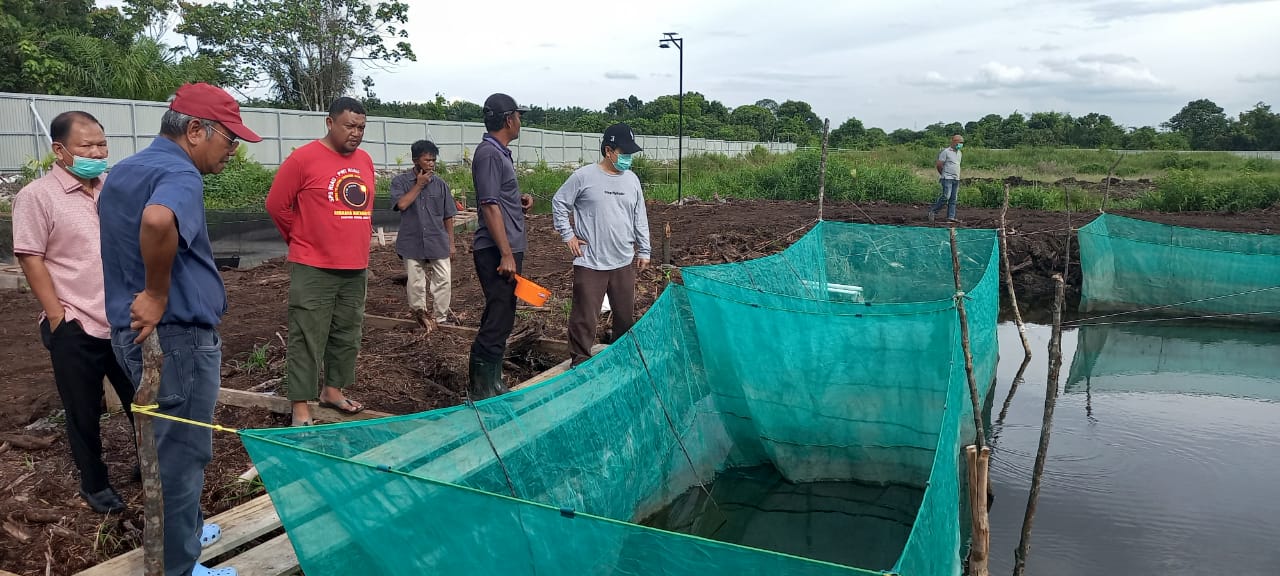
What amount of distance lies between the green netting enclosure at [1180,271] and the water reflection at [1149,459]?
0.45m

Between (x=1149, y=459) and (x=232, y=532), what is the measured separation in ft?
19.6

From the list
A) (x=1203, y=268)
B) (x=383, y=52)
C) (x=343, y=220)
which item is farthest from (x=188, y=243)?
(x=383, y=52)

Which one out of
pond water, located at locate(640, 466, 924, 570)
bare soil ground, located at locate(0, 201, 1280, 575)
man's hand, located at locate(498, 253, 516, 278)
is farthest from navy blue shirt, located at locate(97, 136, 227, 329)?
pond water, located at locate(640, 466, 924, 570)

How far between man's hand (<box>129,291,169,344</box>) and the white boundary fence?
16.8 metres

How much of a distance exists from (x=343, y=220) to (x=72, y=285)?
1.06 meters

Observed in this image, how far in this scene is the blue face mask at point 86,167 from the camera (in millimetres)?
2893

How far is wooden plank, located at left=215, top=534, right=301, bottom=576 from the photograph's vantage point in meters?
2.76

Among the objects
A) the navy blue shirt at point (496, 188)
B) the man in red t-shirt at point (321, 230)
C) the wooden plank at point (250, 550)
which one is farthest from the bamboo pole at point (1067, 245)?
the wooden plank at point (250, 550)

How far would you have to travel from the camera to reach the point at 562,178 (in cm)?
2303

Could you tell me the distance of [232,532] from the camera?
9.55 feet

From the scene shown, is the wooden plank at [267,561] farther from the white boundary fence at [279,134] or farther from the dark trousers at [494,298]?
the white boundary fence at [279,134]

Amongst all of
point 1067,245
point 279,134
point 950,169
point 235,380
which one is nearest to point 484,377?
point 235,380

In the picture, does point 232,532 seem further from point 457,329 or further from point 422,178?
point 422,178

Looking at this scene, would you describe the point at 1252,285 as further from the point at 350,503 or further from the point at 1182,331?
the point at 350,503
